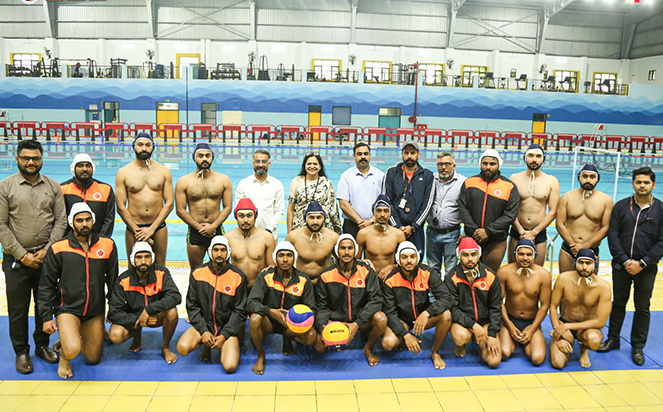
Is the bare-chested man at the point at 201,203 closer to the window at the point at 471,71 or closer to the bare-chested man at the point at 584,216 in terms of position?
the bare-chested man at the point at 584,216

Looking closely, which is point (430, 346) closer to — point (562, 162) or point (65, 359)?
point (65, 359)

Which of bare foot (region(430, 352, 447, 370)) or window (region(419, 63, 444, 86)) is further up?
window (region(419, 63, 444, 86))

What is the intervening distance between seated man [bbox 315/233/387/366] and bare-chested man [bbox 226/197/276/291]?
66cm

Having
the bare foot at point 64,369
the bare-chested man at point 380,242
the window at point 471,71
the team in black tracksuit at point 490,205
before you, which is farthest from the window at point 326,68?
the bare foot at point 64,369

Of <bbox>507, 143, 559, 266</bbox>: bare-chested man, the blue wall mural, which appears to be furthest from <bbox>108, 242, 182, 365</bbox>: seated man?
the blue wall mural

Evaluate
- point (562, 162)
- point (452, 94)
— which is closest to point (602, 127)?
point (452, 94)

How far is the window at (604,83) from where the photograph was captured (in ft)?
109

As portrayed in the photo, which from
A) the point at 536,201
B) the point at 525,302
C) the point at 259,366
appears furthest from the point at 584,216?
the point at 259,366

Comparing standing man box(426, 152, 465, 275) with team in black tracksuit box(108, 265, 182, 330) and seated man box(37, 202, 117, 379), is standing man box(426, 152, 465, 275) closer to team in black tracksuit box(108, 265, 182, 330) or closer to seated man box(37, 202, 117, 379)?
team in black tracksuit box(108, 265, 182, 330)

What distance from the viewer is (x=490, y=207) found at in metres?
5.25

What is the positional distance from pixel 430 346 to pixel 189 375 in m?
2.41

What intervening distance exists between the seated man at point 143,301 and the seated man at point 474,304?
8.78ft

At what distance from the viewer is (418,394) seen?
405 cm

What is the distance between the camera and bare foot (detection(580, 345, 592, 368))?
4572mm
